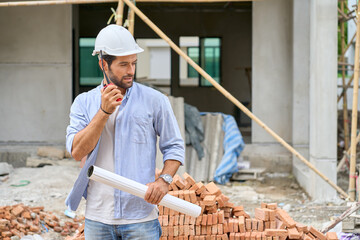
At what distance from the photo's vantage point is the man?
2.76m

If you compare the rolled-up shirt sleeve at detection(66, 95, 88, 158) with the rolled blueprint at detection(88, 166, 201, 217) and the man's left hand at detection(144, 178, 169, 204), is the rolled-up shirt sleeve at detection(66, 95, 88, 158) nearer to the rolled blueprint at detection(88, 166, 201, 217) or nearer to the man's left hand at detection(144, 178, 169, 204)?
the rolled blueprint at detection(88, 166, 201, 217)

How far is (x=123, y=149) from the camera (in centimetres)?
278

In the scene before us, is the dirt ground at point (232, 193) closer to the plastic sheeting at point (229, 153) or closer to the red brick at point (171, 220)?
the plastic sheeting at point (229, 153)

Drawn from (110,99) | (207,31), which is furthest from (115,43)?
(207,31)

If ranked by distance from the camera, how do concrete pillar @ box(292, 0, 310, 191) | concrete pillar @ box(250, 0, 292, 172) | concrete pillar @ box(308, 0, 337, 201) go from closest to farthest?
concrete pillar @ box(308, 0, 337, 201), concrete pillar @ box(292, 0, 310, 191), concrete pillar @ box(250, 0, 292, 172)

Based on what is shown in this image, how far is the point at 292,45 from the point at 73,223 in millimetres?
6035

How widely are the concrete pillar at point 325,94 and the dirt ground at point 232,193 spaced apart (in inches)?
14.8

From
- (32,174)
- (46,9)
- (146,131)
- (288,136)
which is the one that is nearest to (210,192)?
(146,131)

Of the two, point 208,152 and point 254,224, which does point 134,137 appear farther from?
point 208,152

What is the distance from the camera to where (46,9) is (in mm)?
11531

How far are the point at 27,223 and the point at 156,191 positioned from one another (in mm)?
4191

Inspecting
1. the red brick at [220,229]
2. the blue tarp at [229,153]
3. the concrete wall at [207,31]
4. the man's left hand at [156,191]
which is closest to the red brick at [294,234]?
the red brick at [220,229]

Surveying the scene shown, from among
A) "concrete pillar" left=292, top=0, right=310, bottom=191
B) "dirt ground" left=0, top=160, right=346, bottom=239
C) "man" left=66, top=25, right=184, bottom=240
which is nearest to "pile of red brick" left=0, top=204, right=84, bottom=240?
"dirt ground" left=0, top=160, right=346, bottom=239

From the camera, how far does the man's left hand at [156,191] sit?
106 inches
